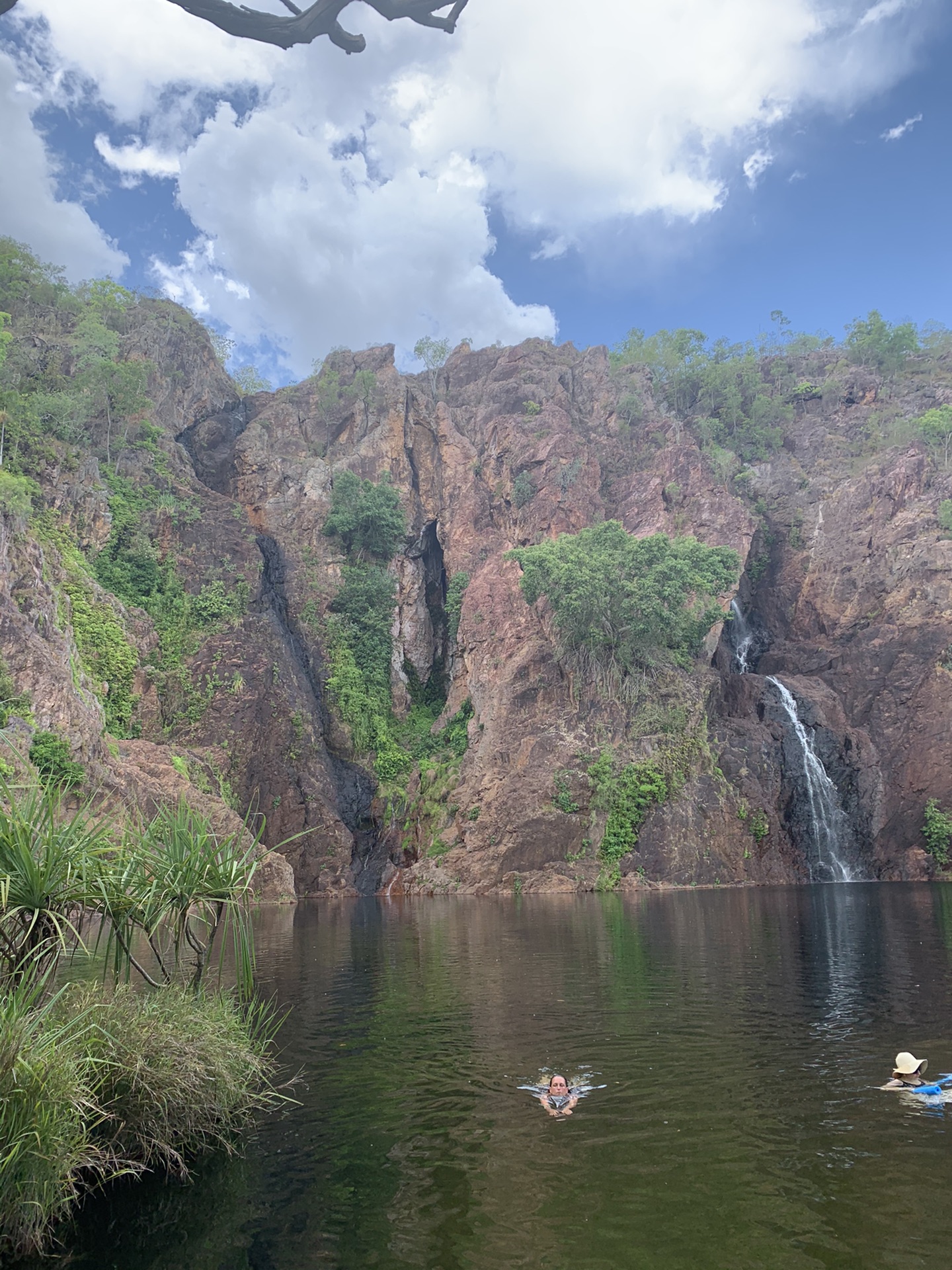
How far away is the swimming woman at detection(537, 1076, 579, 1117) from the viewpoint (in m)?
10.4

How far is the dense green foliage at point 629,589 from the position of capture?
5288 centimetres

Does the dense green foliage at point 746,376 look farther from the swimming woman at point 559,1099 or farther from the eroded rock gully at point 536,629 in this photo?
the swimming woman at point 559,1099

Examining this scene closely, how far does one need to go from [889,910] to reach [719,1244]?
94.5 feet

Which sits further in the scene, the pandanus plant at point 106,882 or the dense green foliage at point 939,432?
the dense green foliage at point 939,432

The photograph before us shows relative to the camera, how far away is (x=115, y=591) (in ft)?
180

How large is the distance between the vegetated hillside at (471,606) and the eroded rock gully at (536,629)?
219 millimetres

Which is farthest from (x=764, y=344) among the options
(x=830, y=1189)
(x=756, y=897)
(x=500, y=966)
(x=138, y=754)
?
(x=830, y=1189)

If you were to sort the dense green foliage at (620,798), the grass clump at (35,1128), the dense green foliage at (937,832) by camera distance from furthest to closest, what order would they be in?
the dense green foliage at (937,832) → the dense green foliage at (620,798) → the grass clump at (35,1128)

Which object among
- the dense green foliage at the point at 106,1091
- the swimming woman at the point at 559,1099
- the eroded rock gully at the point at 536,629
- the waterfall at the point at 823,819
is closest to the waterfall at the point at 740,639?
the eroded rock gully at the point at 536,629

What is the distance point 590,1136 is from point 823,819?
47930mm

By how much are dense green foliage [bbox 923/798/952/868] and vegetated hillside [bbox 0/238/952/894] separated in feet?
0.81

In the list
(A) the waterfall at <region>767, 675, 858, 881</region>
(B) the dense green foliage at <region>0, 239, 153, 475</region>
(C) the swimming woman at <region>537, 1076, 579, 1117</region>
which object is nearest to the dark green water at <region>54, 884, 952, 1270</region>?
(C) the swimming woman at <region>537, 1076, 579, 1117</region>

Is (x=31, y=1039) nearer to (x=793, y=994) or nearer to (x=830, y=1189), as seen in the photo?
(x=830, y=1189)

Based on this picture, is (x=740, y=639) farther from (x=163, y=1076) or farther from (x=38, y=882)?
(x=38, y=882)
